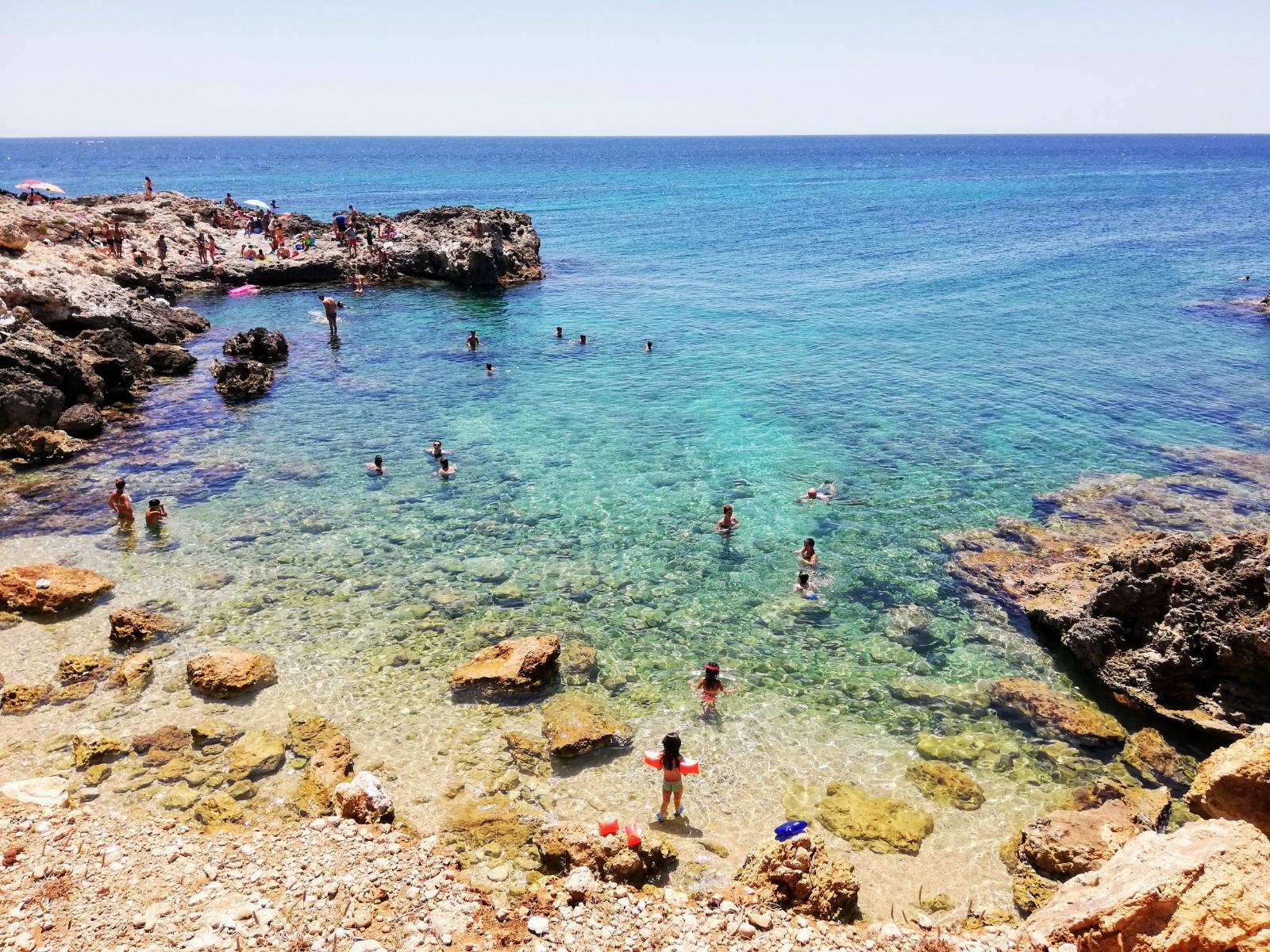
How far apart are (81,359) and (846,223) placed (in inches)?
2788

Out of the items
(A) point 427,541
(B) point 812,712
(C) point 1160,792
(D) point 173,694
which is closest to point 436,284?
(A) point 427,541

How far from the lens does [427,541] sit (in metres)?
20.0

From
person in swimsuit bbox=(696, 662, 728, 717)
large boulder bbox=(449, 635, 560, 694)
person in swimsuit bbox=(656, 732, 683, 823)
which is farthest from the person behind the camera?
large boulder bbox=(449, 635, 560, 694)

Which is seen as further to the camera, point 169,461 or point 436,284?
point 436,284

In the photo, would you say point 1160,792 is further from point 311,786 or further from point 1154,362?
point 1154,362

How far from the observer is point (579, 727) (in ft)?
43.5

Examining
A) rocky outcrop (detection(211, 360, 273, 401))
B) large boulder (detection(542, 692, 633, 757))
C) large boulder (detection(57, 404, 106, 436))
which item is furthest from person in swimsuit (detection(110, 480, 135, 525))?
large boulder (detection(542, 692, 633, 757))

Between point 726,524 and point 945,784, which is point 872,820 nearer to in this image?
point 945,784

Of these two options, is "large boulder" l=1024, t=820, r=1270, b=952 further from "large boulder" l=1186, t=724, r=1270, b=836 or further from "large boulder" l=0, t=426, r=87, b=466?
"large boulder" l=0, t=426, r=87, b=466

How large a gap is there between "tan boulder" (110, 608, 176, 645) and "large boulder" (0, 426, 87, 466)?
11.4 metres

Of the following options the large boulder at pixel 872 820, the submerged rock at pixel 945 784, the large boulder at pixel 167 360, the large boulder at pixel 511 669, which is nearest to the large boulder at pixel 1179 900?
the large boulder at pixel 872 820

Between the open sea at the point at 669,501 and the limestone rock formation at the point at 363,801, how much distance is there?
0.55m

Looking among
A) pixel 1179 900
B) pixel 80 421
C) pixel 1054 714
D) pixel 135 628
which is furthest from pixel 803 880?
pixel 80 421

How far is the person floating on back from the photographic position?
20.0 meters
